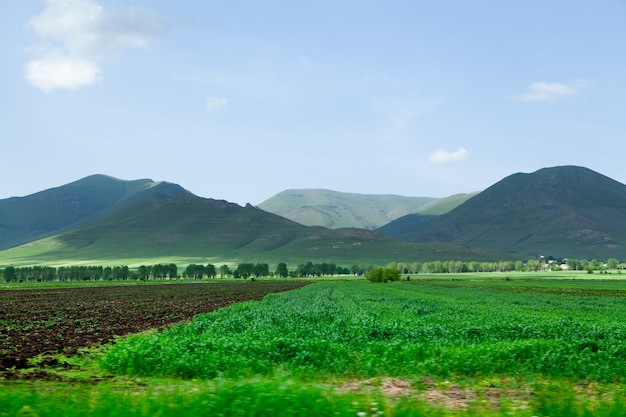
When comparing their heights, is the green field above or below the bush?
above

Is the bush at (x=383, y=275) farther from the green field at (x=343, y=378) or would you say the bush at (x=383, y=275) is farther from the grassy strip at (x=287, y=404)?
the grassy strip at (x=287, y=404)

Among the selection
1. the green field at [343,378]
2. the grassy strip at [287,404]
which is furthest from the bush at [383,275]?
the grassy strip at [287,404]

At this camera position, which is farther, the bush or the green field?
the bush

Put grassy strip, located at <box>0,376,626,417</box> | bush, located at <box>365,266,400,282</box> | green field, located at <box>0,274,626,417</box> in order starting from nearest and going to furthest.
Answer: grassy strip, located at <box>0,376,626,417</box> → green field, located at <box>0,274,626,417</box> → bush, located at <box>365,266,400,282</box>

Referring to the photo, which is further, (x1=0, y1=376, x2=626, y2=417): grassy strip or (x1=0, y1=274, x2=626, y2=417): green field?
(x1=0, y1=274, x2=626, y2=417): green field

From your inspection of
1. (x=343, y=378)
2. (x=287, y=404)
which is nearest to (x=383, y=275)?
(x=343, y=378)

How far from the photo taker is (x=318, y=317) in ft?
130

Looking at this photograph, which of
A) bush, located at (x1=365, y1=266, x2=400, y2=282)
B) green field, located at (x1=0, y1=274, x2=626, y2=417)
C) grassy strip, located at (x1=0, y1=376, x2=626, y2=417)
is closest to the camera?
grassy strip, located at (x1=0, y1=376, x2=626, y2=417)

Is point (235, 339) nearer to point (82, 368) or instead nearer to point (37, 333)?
point (82, 368)

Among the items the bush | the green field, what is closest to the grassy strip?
the green field

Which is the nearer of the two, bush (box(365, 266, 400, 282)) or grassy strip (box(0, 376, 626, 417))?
grassy strip (box(0, 376, 626, 417))

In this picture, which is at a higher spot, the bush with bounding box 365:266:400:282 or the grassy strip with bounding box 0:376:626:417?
the grassy strip with bounding box 0:376:626:417

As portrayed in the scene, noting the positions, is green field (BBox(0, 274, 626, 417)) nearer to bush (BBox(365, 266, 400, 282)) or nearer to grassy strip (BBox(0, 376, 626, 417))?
grassy strip (BBox(0, 376, 626, 417))

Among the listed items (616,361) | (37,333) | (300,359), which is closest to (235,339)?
(300,359)
